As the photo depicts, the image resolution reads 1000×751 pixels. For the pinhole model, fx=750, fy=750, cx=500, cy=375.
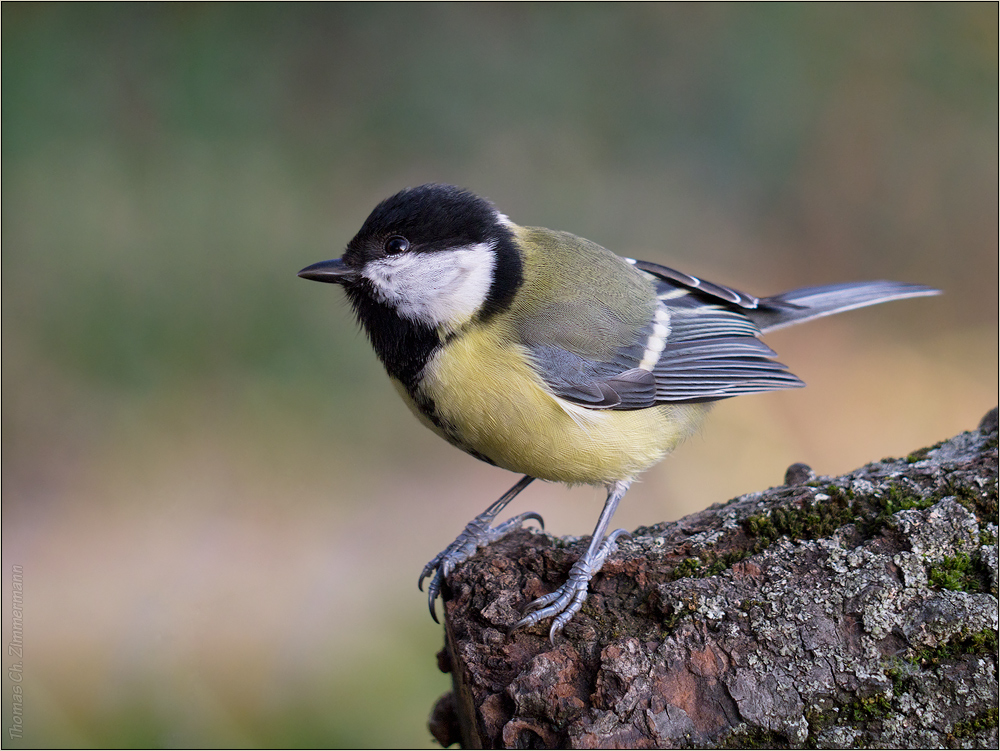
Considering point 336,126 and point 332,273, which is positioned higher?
point 336,126

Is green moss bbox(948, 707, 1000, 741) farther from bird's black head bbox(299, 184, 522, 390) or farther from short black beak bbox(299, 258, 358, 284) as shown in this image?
short black beak bbox(299, 258, 358, 284)

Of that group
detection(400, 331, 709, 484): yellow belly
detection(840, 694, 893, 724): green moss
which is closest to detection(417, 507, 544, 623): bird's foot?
detection(400, 331, 709, 484): yellow belly

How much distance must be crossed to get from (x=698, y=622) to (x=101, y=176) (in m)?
3.03

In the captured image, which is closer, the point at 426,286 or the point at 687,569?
the point at 687,569

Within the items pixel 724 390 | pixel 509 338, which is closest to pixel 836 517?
pixel 724 390

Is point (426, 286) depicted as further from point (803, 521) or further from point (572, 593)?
point (803, 521)

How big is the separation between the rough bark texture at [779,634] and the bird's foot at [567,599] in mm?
20

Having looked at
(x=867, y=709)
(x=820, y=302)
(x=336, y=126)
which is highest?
(x=336, y=126)

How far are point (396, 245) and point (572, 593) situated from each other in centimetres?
80

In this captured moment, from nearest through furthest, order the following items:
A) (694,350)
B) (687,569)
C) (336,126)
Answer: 1. (687,569)
2. (694,350)
3. (336,126)

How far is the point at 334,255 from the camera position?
334cm

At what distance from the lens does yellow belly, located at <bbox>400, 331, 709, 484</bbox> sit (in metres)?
1.53

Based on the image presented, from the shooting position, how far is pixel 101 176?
3.14 meters

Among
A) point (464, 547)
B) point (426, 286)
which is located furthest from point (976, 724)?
point (426, 286)
